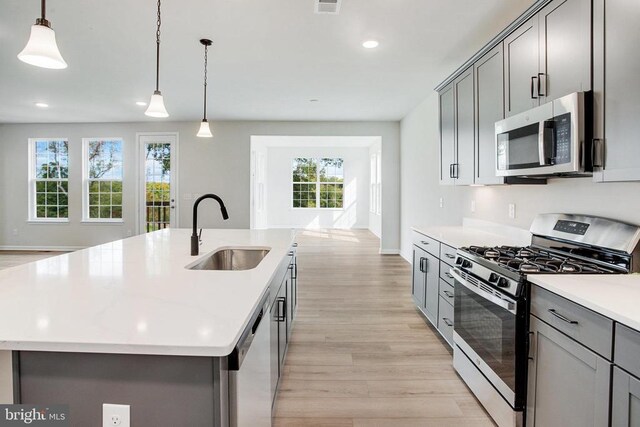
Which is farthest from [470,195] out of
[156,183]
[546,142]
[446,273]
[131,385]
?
[156,183]

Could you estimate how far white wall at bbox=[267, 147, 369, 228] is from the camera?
451 inches

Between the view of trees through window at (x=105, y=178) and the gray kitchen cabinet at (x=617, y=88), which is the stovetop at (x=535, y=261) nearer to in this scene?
the gray kitchen cabinet at (x=617, y=88)

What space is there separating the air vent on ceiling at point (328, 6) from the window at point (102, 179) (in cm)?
601

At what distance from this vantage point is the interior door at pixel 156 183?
7.04 m

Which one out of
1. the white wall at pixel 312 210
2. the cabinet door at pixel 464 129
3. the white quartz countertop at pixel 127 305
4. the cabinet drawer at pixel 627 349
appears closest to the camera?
the white quartz countertop at pixel 127 305

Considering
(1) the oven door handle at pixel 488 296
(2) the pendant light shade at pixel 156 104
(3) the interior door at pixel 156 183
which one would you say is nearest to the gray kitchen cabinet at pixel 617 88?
(1) the oven door handle at pixel 488 296

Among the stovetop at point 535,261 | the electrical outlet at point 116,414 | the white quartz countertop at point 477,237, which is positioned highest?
the white quartz countertop at point 477,237

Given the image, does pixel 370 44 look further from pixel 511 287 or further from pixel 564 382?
pixel 564 382

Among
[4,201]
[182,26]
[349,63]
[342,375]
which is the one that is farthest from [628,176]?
[4,201]

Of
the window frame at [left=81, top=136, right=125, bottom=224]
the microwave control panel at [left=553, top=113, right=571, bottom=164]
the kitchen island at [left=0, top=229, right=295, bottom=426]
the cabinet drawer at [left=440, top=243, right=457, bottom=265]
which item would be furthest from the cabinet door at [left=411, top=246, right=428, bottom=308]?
the window frame at [left=81, top=136, right=125, bottom=224]

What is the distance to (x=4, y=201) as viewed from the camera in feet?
24.1

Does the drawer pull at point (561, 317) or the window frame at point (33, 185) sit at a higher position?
Result: the window frame at point (33, 185)

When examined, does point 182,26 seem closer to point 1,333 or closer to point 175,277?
point 175,277

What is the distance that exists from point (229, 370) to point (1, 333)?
1.99 ft
